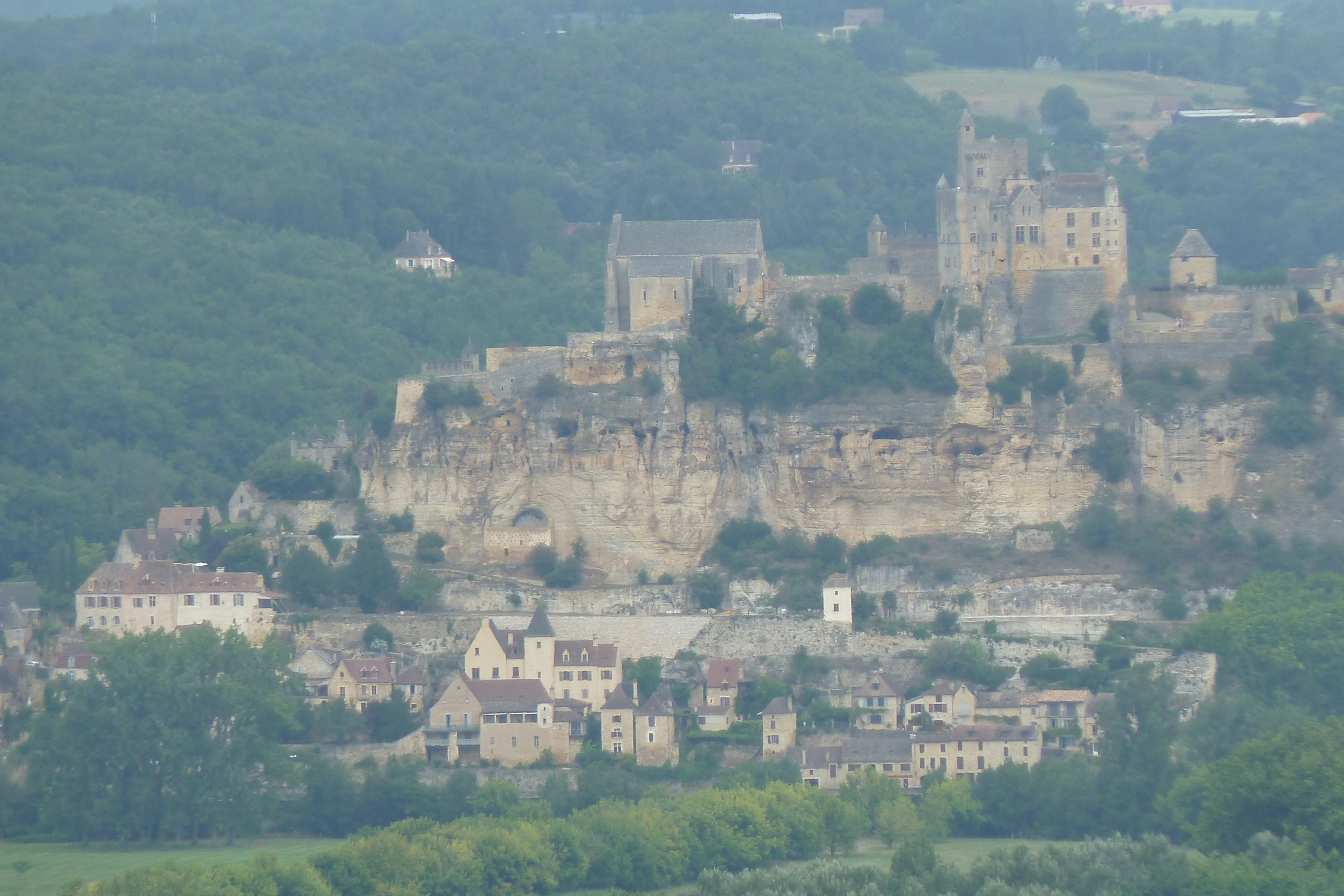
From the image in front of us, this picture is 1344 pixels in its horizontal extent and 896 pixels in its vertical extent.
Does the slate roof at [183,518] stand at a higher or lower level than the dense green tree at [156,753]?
higher

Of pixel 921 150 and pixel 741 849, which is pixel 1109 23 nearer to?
pixel 921 150

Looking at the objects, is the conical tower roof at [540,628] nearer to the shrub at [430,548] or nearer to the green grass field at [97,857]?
the shrub at [430,548]

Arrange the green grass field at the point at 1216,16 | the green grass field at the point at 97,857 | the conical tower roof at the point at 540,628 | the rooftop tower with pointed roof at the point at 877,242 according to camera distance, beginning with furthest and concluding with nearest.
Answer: the green grass field at the point at 1216,16
the rooftop tower with pointed roof at the point at 877,242
the conical tower roof at the point at 540,628
the green grass field at the point at 97,857

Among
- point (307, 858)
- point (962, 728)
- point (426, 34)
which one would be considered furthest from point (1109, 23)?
point (307, 858)

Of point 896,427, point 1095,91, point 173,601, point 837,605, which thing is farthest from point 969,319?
point 1095,91

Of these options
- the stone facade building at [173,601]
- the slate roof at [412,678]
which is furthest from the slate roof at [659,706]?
the stone facade building at [173,601]

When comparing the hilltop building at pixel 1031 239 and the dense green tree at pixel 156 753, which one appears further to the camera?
the hilltop building at pixel 1031 239
